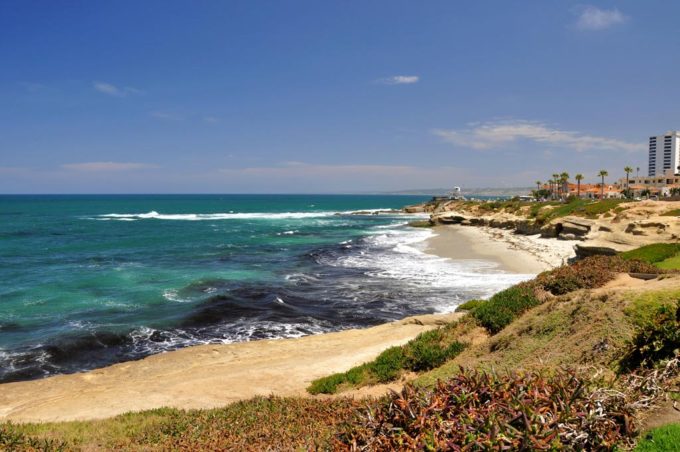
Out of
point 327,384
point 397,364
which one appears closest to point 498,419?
point 397,364

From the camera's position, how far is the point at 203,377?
14102 mm

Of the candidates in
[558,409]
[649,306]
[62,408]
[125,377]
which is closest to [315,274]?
[125,377]

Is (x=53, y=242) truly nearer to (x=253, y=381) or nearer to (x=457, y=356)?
(x=253, y=381)

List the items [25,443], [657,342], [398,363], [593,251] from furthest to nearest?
[593,251] < [398,363] < [25,443] < [657,342]

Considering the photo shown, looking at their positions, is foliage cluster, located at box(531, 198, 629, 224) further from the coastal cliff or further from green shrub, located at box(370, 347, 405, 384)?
green shrub, located at box(370, 347, 405, 384)

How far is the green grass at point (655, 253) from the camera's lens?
1944cm

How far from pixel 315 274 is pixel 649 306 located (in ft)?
89.5

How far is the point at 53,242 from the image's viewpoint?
54000 mm

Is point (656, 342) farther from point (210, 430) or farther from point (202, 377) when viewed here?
point (202, 377)

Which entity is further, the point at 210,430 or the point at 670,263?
the point at 670,263

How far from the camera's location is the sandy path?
39.1 ft

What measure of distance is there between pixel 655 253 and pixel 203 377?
20.0 meters

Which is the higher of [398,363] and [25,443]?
[25,443]

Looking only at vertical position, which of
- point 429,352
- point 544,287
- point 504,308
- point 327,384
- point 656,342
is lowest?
point 327,384
